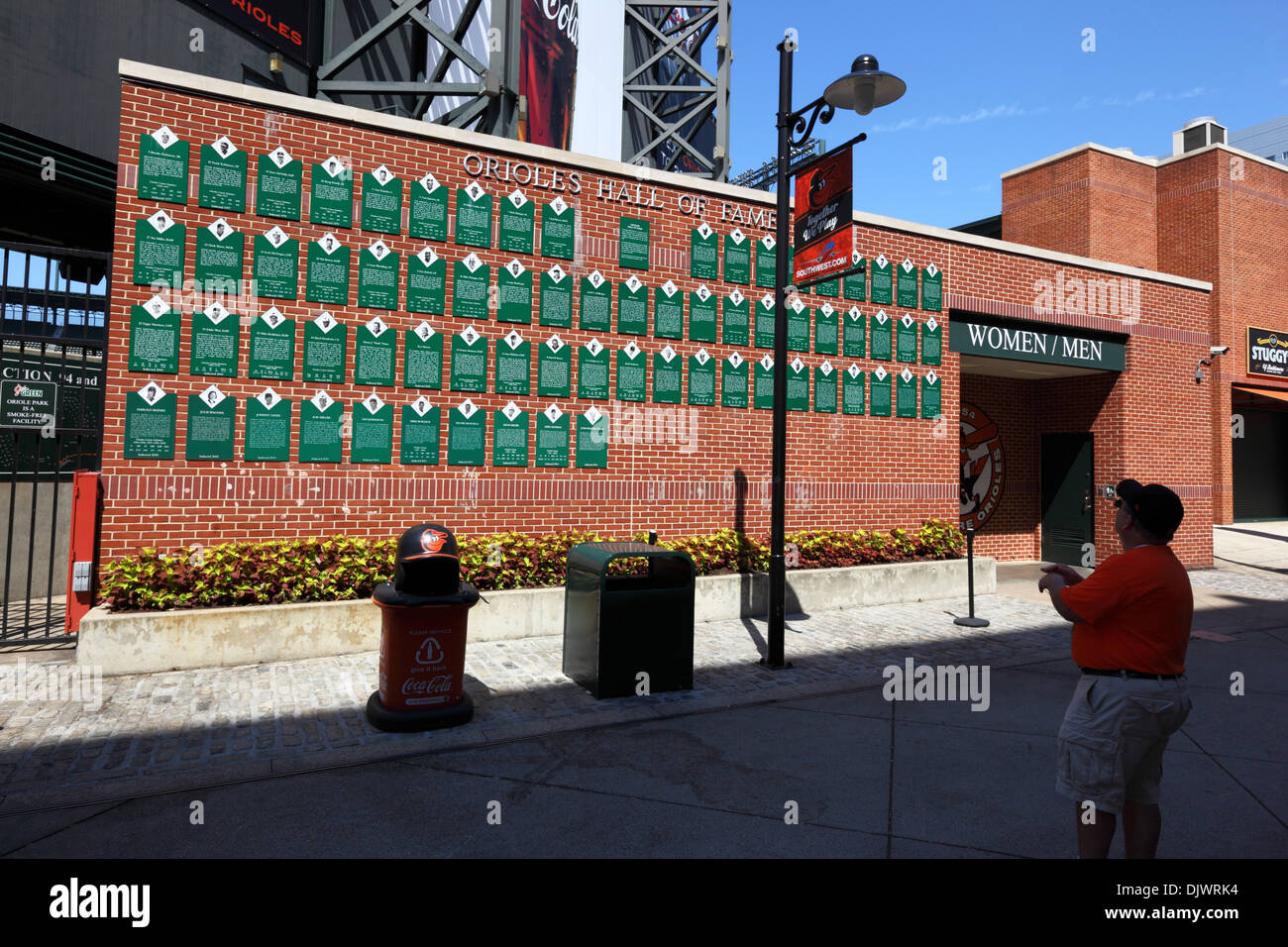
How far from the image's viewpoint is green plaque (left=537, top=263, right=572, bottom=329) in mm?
9500

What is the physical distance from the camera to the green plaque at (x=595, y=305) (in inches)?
383

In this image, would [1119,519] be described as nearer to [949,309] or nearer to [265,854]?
[265,854]

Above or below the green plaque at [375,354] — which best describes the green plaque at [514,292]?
above

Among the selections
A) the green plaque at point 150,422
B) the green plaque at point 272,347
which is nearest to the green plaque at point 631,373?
the green plaque at point 272,347

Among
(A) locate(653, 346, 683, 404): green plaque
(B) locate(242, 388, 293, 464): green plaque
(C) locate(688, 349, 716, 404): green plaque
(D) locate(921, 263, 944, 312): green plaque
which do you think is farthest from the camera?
(D) locate(921, 263, 944, 312): green plaque

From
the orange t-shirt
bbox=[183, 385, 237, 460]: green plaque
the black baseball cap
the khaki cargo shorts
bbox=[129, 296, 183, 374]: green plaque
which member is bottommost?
the khaki cargo shorts

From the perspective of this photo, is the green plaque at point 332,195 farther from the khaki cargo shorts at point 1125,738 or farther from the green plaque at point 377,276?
the khaki cargo shorts at point 1125,738

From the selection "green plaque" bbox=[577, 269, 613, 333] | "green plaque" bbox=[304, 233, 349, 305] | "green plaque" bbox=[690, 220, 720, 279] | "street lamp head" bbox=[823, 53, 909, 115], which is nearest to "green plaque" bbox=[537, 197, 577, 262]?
"green plaque" bbox=[577, 269, 613, 333]

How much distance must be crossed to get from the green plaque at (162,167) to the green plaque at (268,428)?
219 cm

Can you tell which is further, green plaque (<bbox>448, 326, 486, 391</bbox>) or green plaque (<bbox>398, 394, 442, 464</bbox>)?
green plaque (<bbox>448, 326, 486, 391</bbox>)

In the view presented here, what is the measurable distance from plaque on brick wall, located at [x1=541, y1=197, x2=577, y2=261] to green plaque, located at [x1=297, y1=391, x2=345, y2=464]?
3.22 meters

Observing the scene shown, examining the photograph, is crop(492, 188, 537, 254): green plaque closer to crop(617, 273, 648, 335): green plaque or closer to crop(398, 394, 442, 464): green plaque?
crop(398, 394, 442, 464): green plaque

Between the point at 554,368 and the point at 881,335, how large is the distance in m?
5.41
